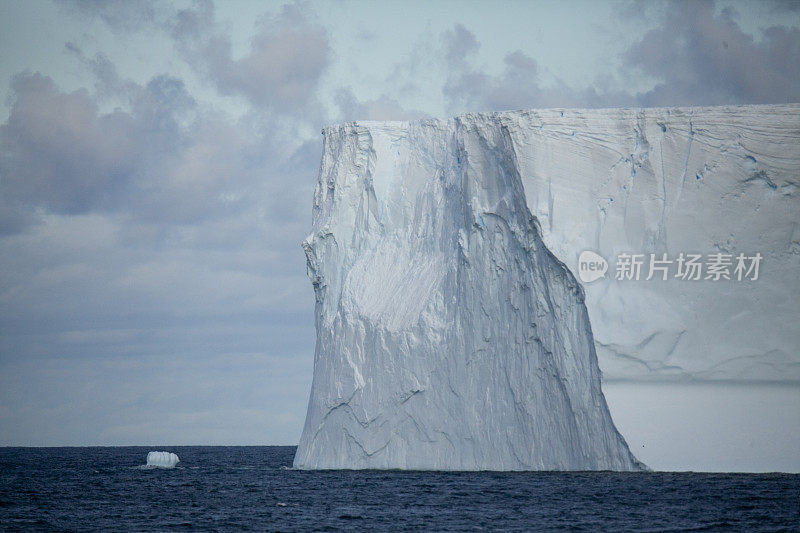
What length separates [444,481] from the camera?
19141 millimetres

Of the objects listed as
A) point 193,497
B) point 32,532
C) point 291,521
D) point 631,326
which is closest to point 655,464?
point 631,326

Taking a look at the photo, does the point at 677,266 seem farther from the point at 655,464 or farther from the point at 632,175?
the point at 655,464

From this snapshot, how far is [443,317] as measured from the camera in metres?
20.4

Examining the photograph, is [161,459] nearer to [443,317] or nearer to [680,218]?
[443,317]

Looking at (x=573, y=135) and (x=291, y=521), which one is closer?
(x=291, y=521)

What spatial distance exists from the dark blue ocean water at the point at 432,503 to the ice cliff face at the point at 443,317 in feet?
2.46

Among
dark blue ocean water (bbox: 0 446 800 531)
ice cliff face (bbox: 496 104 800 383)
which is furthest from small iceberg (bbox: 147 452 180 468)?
ice cliff face (bbox: 496 104 800 383)

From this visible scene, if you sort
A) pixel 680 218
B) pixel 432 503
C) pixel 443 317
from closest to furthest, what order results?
pixel 432 503 < pixel 680 218 < pixel 443 317

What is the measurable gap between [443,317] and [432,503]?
5247 mm

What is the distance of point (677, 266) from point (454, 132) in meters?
5.61

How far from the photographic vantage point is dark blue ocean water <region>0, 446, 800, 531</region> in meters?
13.8

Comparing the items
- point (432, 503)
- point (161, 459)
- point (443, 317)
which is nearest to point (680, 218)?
point (443, 317)

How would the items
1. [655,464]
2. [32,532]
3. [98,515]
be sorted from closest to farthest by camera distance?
1. [32,532]
2. [98,515]
3. [655,464]

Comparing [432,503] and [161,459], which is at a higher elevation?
[161,459]
